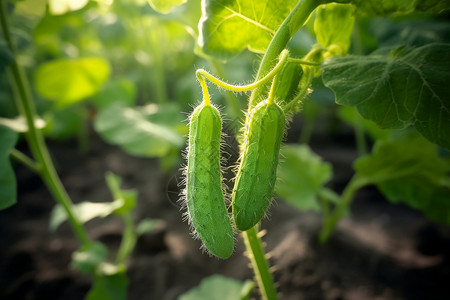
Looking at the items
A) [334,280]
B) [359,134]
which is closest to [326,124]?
[359,134]

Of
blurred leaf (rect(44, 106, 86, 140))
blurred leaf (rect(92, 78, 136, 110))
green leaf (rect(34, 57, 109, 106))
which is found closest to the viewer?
green leaf (rect(34, 57, 109, 106))

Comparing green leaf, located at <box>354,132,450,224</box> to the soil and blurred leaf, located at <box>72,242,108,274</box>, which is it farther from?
blurred leaf, located at <box>72,242,108,274</box>

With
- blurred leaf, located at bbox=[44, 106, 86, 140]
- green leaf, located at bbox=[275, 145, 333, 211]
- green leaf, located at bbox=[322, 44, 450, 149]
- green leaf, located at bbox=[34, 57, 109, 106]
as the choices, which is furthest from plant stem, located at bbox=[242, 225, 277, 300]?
blurred leaf, located at bbox=[44, 106, 86, 140]

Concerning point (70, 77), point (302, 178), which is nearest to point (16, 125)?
point (70, 77)

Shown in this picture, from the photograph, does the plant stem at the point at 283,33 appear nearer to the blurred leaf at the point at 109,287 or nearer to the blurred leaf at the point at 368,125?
the blurred leaf at the point at 368,125

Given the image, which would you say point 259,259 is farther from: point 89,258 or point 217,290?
point 89,258

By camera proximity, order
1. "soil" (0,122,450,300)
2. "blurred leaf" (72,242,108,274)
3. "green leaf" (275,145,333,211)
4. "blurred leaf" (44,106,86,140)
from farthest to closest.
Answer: "blurred leaf" (44,106,86,140) < "green leaf" (275,145,333,211) < "soil" (0,122,450,300) < "blurred leaf" (72,242,108,274)

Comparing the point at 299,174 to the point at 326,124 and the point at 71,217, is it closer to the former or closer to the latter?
the point at 71,217
